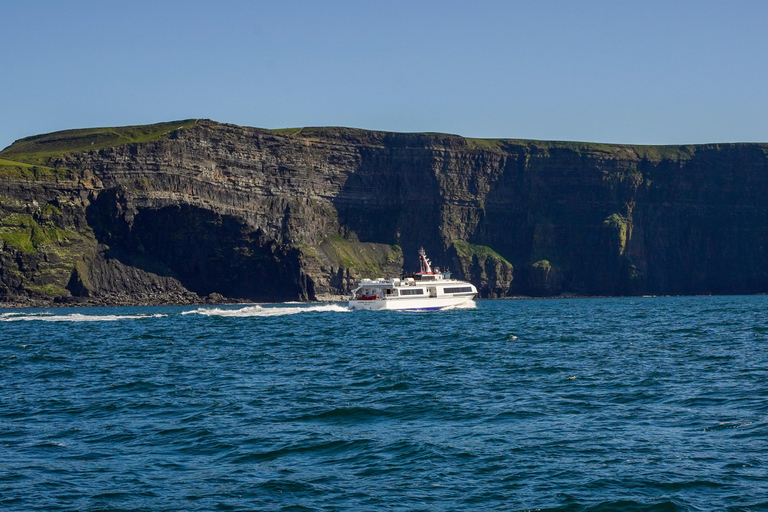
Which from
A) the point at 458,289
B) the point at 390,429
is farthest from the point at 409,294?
the point at 390,429

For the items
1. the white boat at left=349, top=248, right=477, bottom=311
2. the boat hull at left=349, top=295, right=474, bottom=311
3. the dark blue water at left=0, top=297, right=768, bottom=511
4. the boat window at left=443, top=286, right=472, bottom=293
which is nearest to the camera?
the dark blue water at left=0, top=297, right=768, bottom=511

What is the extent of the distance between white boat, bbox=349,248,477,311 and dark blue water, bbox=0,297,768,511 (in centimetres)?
6995

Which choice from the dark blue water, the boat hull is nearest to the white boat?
the boat hull

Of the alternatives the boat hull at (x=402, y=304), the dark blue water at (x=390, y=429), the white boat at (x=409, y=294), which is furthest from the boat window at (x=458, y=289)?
the dark blue water at (x=390, y=429)

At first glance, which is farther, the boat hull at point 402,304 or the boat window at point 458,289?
the boat window at point 458,289

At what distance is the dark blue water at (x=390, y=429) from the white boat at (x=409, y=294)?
69.9m

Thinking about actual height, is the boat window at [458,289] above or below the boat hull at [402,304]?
above

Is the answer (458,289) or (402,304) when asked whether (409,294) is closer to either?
(402,304)

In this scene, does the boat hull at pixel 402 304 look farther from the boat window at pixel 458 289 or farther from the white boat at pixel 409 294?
the boat window at pixel 458 289

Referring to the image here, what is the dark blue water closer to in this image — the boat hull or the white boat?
the boat hull

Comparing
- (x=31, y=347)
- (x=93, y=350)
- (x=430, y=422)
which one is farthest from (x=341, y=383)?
(x=31, y=347)

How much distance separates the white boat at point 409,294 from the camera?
130125mm

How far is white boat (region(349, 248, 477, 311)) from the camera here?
13012cm

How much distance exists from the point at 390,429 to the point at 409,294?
101m
